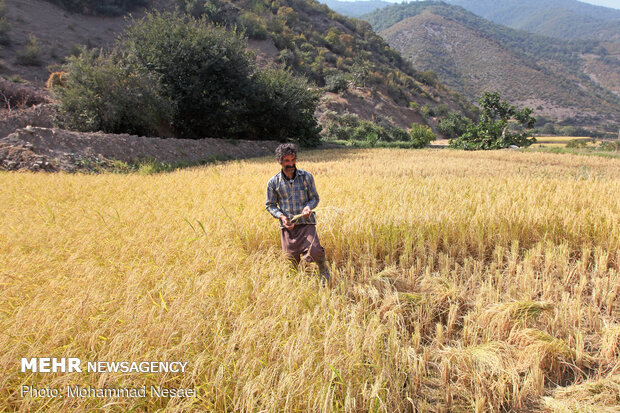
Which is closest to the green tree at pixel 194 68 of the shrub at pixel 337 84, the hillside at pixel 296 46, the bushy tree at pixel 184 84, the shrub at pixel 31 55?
the bushy tree at pixel 184 84

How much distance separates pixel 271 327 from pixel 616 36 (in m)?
217

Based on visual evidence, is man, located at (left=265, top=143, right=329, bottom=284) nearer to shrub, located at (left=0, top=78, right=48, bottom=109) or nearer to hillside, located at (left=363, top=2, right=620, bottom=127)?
shrub, located at (left=0, top=78, right=48, bottom=109)

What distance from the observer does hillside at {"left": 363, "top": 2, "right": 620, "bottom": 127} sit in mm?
65812

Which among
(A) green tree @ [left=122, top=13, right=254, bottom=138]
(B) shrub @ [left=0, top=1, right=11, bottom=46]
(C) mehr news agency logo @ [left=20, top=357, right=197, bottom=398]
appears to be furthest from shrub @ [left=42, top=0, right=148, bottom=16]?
(C) mehr news agency logo @ [left=20, top=357, right=197, bottom=398]

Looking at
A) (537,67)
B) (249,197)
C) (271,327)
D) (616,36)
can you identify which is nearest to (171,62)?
(249,197)

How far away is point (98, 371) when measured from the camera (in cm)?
145

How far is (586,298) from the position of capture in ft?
8.43

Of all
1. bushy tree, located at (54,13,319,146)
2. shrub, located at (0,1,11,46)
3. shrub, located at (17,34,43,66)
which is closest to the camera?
bushy tree, located at (54,13,319,146)

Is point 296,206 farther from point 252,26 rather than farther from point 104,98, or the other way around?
point 252,26

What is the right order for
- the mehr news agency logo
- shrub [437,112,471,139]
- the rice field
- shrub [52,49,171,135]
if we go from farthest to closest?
shrub [437,112,471,139], shrub [52,49,171,135], the rice field, the mehr news agency logo

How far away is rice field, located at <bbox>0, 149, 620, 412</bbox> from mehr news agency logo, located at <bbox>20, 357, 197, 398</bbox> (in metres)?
0.02

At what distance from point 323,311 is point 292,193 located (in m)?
1.16

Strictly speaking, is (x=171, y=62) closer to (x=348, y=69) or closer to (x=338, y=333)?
(x=338, y=333)

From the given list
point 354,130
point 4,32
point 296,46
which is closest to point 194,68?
point 354,130
